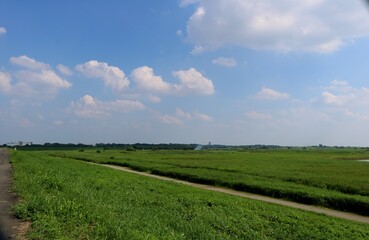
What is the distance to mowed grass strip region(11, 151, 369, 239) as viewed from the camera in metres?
8.77

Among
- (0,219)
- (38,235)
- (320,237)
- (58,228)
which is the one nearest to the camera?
(38,235)

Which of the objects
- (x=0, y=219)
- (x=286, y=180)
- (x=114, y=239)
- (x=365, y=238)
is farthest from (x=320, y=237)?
(x=286, y=180)

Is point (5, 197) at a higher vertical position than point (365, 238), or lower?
higher

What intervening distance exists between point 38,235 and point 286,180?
27525mm

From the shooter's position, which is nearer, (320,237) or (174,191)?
(320,237)

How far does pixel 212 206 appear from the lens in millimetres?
17984

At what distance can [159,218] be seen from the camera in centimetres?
1354

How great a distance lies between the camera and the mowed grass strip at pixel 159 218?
8.77 metres

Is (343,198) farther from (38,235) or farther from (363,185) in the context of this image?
(38,235)

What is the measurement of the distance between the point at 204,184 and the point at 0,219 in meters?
25.3

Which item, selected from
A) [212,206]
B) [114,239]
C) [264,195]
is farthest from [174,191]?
[114,239]

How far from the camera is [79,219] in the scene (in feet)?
31.5

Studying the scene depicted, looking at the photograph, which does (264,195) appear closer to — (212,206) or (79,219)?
(212,206)

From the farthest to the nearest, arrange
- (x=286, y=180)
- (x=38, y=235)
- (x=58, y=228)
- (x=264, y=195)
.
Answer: (x=286, y=180)
(x=264, y=195)
(x=58, y=228)
(x=38, y=235)
